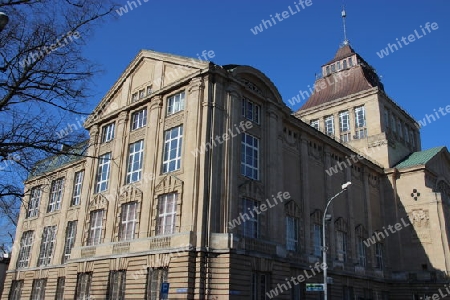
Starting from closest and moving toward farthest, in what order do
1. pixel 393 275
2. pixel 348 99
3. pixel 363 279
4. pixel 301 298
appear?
pixel 301 298 → pixel 363 279 → pixel 393 275 → pixel 348 99

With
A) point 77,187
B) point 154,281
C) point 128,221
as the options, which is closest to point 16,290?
point 77,187

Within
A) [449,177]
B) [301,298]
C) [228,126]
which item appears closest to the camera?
[228,126]

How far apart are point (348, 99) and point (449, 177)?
1449 centimetres

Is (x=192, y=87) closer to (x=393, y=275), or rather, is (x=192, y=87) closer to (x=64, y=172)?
(x=64, y=172)

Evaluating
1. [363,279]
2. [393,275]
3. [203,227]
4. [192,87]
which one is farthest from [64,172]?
[393,275]

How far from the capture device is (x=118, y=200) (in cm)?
3022

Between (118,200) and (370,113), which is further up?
(370,113)

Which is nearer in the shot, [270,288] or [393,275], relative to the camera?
[270,288]

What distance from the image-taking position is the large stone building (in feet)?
82.2

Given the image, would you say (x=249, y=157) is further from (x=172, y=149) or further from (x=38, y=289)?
(x=38, y=289)

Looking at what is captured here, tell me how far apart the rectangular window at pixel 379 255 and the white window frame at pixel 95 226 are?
24.8 m

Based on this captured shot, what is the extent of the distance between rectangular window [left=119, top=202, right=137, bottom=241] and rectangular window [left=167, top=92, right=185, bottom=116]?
6731mm

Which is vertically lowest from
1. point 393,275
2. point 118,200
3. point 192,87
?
point 393,275

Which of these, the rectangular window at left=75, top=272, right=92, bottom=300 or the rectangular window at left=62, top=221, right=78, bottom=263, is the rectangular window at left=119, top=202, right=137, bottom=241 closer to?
the rectangular window at left=75, top=272, right=92, bottom=300
